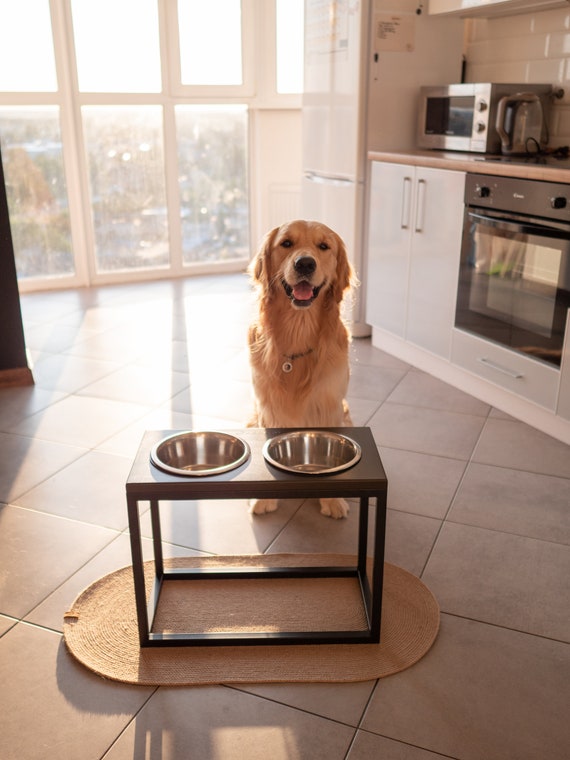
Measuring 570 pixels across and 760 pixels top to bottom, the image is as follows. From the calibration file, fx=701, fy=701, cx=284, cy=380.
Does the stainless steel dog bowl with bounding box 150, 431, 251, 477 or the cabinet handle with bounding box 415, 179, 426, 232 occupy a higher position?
the cabinet handle with bounding box 415, 179, 426, 232

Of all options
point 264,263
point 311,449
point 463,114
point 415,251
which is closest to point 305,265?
Result: point 264,263

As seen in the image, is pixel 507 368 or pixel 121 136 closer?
pixel 507 368

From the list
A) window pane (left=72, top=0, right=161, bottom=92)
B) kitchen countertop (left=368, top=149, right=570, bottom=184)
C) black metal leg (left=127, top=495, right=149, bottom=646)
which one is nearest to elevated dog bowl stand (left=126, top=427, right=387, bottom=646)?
black metal leg (left=127, top=495, right=149, bottom=646)

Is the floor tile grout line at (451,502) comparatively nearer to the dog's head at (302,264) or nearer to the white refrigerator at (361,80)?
the dog's head at (302,264)

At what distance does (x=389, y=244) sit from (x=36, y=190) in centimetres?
274

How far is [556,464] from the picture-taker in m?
2.57

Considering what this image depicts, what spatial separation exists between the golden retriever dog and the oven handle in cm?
88

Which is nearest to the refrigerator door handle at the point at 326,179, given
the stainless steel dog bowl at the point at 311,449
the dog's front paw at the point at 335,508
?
the dog's front paw at the point at 335,508

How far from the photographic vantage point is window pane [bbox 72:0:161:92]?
4.84 meters

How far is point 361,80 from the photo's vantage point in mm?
3639

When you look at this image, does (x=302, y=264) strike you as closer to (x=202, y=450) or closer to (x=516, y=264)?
(x=202, y=450)

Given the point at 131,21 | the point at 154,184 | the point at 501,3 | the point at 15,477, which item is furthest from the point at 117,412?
the point at 131,21

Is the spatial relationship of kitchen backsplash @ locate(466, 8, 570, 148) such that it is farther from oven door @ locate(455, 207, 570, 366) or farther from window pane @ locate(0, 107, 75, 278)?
window pane @ locate(0, 107, 75, 278)

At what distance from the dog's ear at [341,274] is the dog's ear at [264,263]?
0.21 meters
